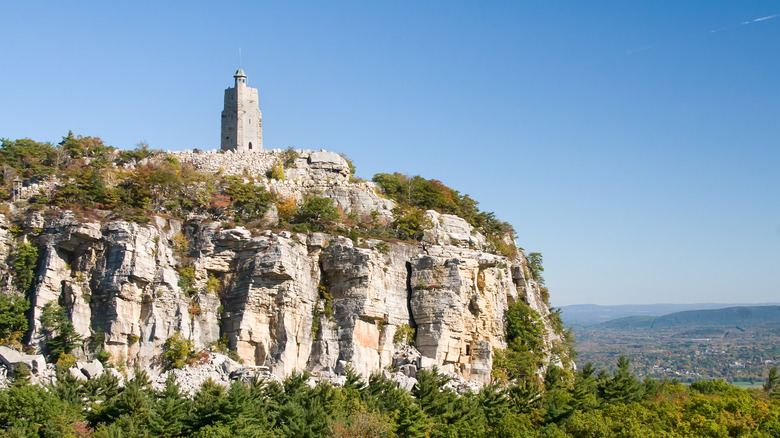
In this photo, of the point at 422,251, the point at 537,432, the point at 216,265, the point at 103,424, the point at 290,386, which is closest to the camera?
the point at 103,424

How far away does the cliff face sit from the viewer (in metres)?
44.2

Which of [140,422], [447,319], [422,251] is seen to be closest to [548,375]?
[447,319]

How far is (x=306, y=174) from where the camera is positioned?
2258 inches

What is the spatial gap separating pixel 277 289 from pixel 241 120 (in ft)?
54.4

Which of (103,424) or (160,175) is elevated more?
(160,175)

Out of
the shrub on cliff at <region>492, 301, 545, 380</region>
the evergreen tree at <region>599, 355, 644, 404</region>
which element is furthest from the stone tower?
the evergreen tree at <region>599, 355, 644, 404</region>

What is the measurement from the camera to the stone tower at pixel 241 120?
5944 centimetres

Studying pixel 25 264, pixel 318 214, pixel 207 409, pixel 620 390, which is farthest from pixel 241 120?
pixel 620 390

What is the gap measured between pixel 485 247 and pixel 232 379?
2113 centimetres

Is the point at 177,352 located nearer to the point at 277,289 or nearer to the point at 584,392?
the point at 277,289

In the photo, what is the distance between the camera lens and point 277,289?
47.5m

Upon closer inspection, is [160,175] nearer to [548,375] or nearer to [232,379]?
[232,379]

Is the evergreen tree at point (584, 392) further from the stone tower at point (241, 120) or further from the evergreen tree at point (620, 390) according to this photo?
the stone tower at point (241, 120)

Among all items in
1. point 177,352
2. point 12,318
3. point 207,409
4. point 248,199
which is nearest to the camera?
point 207,409
